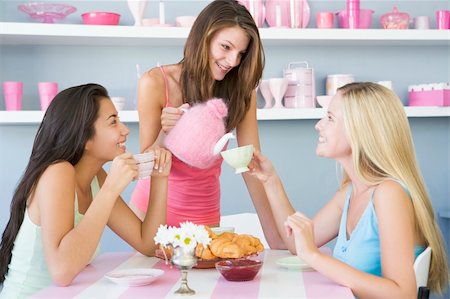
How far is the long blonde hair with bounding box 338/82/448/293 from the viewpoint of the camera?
1502mm

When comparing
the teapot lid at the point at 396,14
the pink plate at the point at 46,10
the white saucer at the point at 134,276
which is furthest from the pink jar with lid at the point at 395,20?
the white saucer at the point at 134,276

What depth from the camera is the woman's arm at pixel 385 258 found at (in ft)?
4.44

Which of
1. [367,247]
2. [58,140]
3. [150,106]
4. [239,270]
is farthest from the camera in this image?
[150,106]

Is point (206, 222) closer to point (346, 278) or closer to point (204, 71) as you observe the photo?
point (204, 71)

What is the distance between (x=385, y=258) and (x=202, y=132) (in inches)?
21.1

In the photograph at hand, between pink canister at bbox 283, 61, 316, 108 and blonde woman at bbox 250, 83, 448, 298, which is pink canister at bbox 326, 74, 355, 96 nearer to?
pink canister at bbox 283, 61, 316, 108

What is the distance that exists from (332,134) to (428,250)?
350 millimetres

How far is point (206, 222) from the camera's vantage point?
1.98 m

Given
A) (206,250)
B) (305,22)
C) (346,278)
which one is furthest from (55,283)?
(305,22)

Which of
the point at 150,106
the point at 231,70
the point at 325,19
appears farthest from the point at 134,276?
the point at 325,19

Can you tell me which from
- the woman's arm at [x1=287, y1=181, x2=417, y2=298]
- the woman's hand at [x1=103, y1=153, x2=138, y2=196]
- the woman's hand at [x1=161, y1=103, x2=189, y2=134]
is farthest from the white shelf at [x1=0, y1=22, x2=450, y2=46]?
the woman's arm at [x1=287, y1=181, x2=417, y2=298]

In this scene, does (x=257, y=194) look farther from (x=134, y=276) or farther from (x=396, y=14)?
(x=396, y=14)

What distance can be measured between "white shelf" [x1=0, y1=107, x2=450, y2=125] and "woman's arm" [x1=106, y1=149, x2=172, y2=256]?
1.06 metres

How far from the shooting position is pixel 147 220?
1.78 m
